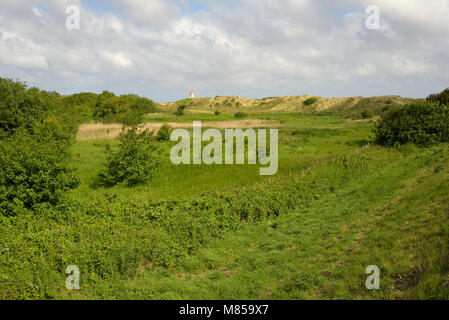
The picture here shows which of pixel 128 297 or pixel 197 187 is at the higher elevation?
pixel 197 187

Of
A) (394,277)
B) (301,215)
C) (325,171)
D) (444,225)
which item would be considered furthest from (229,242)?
(325,171)

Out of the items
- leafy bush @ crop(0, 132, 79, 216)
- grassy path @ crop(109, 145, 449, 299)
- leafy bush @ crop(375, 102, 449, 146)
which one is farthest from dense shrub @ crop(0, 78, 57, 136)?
leafy bush @ crop(375, 102, 449, 146)

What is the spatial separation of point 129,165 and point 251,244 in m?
10.9

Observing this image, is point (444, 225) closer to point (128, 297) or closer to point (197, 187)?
point (128, 297)

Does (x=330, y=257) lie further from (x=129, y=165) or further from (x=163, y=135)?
(x=163, y=135)

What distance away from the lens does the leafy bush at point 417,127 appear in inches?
910

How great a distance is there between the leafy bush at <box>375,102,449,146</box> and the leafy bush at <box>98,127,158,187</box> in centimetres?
1856

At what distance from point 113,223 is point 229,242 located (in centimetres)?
388

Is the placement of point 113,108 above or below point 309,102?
below

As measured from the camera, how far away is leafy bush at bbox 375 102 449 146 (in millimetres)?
23125

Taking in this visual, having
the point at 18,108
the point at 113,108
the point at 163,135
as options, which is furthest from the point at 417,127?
the point at 113,108

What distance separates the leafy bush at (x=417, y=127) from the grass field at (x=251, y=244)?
9.63 meters

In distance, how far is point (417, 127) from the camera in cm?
2334
